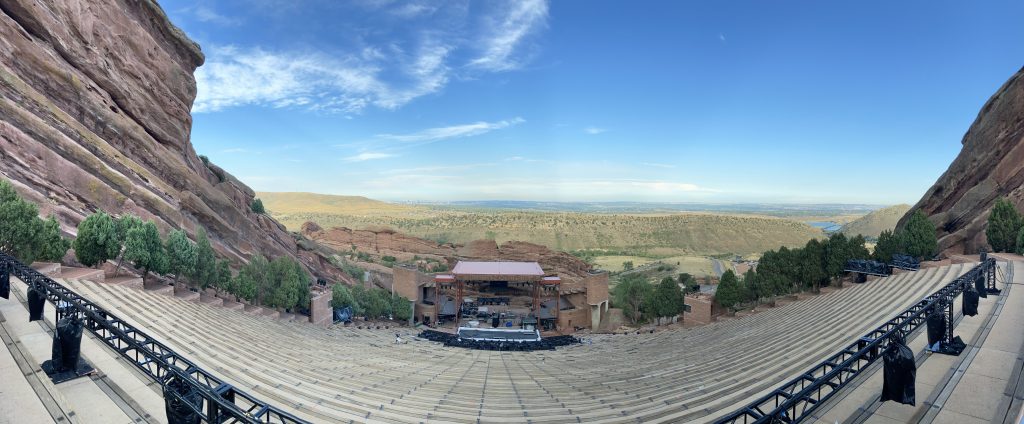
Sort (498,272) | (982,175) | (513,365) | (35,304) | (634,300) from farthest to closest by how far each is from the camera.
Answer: (498,272) → (634,300) → (982,175) → (513,365) → (35,304)

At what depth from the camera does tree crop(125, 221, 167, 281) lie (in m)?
20.4

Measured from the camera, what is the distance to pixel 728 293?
3125 centimetres

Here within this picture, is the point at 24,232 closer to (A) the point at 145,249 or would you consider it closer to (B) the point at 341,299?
(A) the point at 145,249

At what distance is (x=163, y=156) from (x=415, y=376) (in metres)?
29.1

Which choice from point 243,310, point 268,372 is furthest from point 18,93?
point 268,372

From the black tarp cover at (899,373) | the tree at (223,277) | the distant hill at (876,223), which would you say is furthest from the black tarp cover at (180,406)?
the distant hill at (876,223)

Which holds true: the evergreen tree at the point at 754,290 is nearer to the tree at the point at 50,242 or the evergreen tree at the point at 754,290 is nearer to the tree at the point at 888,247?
the tree at the point at 888,247

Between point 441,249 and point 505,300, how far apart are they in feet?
67.2

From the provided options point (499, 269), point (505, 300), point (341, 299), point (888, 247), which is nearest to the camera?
point (888, 247)

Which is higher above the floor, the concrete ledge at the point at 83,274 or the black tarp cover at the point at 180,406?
the black tarp cover at the point at 180,406

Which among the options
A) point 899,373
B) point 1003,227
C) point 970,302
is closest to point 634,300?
point 1003,227

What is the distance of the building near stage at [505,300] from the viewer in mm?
43062

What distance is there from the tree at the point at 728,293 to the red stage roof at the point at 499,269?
1686 centimetres

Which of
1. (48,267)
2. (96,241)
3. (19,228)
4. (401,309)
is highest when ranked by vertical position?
(19,228)
